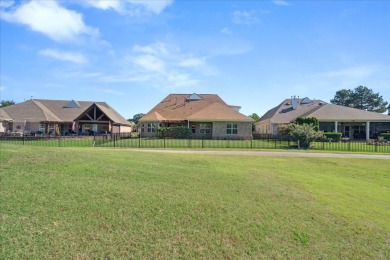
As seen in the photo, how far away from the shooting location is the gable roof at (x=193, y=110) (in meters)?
38.0

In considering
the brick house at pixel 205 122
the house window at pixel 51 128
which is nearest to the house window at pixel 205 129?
the brick house at pixel 205 122

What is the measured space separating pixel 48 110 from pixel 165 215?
4885 centimetres

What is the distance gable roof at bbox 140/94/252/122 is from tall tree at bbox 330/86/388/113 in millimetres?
62950

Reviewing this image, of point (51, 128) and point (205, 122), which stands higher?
point (205, 122)

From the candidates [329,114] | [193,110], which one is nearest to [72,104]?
[193,110]

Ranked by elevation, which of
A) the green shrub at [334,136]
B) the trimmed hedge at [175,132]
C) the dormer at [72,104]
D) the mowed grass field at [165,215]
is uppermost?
the dormer at [72,104]

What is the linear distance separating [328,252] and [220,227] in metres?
1.99

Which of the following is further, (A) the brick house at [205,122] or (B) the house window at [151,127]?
(B) the house window at [151,127]

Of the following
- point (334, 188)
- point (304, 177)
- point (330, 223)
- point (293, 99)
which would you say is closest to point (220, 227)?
point (330, 223)

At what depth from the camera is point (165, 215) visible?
6.02m

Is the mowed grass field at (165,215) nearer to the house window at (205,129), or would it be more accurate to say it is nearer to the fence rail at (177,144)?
the fence rail at (177,144)

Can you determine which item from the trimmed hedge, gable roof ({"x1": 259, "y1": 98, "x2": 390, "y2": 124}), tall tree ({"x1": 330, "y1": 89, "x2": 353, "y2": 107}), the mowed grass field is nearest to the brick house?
the trimmed hedge

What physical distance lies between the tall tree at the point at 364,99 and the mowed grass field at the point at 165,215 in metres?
92.7

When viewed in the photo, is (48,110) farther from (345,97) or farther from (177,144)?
(345,97)
